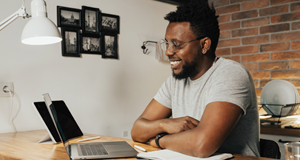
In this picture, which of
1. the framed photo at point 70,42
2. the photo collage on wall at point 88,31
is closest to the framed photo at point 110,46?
the photo collage on wall at point 88,31

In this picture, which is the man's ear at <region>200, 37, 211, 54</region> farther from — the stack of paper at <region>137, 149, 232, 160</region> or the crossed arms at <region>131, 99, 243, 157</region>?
the stack of paper at <region>137, 149, 232, 160</region>

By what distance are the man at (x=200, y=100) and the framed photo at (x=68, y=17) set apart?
3.32 feet

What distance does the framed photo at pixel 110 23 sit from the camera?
243 centimetres

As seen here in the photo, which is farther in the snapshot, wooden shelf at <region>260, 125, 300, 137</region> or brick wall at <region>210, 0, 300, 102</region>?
brick wall at <region>210, 0, 300, 102</region>

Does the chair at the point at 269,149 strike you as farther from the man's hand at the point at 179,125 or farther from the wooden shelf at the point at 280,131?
the wooden shelf at the point at 280,131

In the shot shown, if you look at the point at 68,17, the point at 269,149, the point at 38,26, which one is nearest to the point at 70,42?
the point at 68,17

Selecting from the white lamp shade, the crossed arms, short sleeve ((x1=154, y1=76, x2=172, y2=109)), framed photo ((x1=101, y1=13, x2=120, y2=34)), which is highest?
framed photo ((x1=101, y1=13, x2=120, y2=34))

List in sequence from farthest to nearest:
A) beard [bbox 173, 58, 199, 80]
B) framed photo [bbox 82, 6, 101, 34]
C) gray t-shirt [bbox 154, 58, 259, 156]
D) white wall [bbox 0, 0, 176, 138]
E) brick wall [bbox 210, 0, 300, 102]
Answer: brick wall [bbox 210, 0, 300, 102]
framed photo [bbox 82, 6, 101, 34]
white wall [bbox 0, 0, 176, 138]
beard [bbox 173, 58, 199, 80]
gray t-shirt [bbox 154, 58, 259, 156]

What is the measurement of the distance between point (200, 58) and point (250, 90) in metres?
0.33

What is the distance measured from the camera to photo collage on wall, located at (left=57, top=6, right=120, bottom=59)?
7.07ft

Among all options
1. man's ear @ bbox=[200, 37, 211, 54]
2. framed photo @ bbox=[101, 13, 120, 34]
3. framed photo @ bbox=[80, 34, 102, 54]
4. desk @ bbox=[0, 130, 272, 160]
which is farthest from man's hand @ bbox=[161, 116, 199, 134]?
framed photo @ bbox=[101, 13, 120, 34]


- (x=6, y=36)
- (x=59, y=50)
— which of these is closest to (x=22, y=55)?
(x=6, y=36)

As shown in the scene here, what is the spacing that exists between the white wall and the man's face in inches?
41.4

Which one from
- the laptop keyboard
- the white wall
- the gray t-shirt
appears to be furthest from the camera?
the white wall
